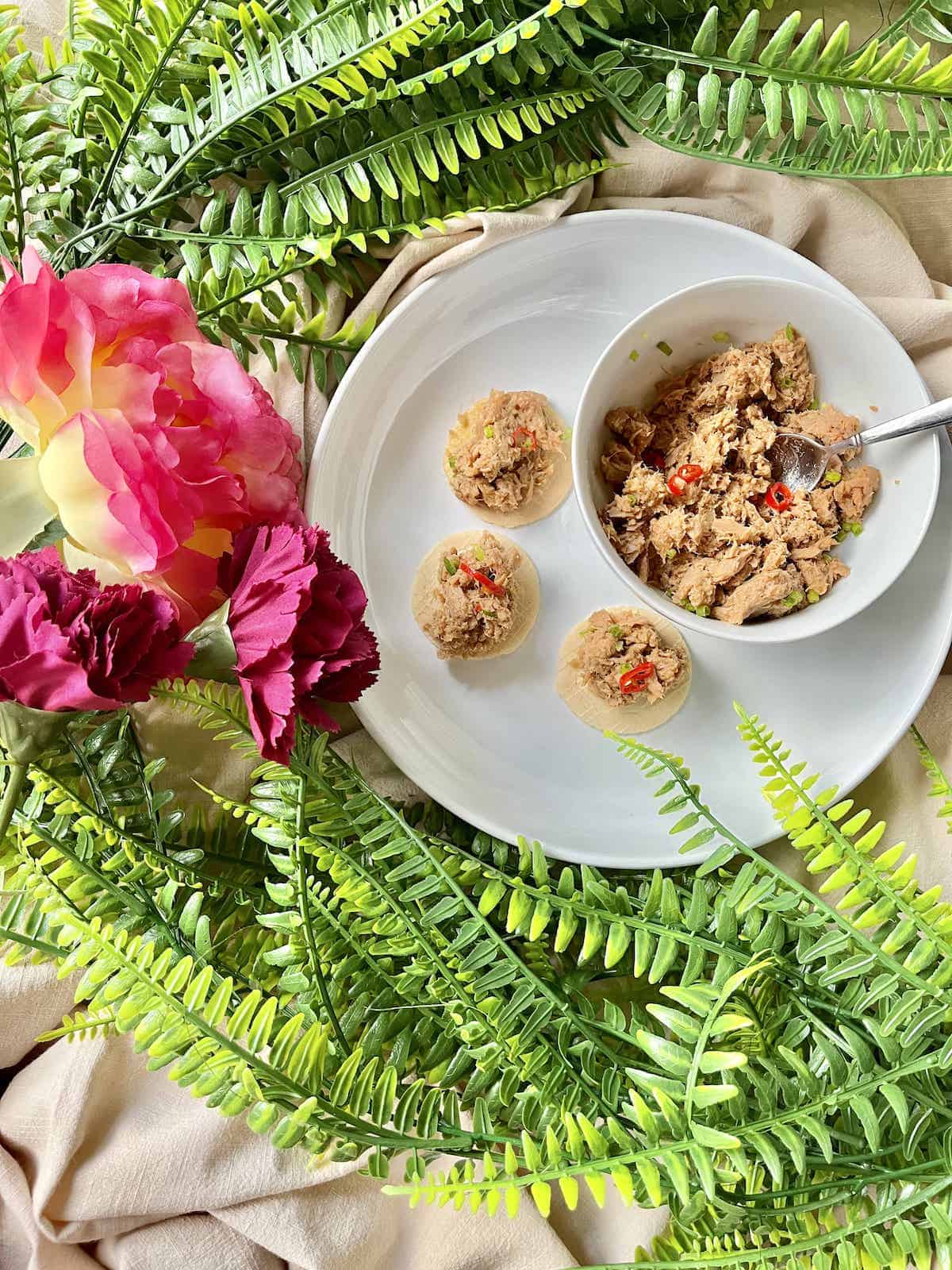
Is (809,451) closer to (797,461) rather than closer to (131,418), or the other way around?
(797,461)

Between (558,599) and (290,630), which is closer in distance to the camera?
(290,630)

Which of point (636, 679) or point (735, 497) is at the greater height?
point (735, 497)

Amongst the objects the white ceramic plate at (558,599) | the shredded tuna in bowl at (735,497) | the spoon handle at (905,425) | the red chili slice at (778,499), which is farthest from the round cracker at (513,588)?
the spoon handle at (905,425)

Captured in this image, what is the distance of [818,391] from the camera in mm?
Result: 1480

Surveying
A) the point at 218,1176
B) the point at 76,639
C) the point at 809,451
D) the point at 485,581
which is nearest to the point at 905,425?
the point at 809,451

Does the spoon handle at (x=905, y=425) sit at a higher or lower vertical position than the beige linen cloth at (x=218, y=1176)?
higher

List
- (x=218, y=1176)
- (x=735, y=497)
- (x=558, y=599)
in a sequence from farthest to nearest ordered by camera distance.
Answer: (x=558, y=599), (x=735, y=497), (x=218, y=1176)

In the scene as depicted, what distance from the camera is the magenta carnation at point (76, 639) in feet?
2.71

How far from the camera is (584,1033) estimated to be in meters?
1.05

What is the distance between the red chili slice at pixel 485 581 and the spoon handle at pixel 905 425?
0.51 m

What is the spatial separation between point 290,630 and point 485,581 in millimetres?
598

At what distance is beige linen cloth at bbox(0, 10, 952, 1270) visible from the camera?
133cm

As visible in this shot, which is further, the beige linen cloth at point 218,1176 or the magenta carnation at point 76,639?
the beige linen cloth at point 218,1176

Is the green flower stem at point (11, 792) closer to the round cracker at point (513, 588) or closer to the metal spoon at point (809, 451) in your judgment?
the round cracker at point (513, 588)
